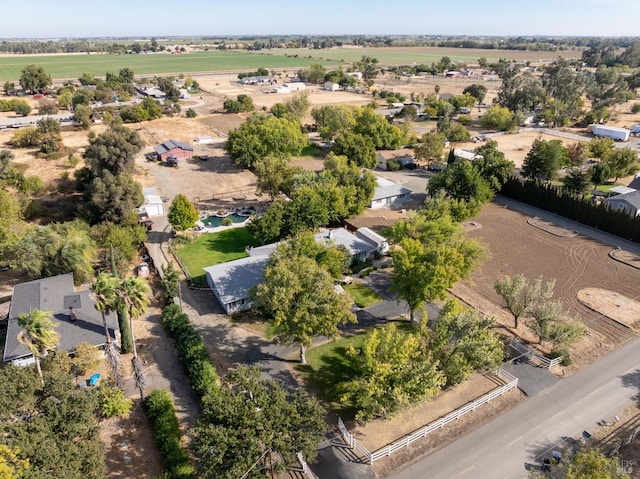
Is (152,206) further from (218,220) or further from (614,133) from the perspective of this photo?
(614,133)

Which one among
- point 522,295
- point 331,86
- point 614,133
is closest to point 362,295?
point 522,295

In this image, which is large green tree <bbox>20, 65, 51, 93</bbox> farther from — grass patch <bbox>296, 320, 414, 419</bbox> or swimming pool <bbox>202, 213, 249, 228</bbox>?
grass patch <bbox>296, 320, 414, 419</bbox>

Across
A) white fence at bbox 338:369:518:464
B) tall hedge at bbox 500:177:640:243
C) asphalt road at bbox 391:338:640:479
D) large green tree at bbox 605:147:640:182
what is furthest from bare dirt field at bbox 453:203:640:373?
large green tree at bbox 605:147:640:182

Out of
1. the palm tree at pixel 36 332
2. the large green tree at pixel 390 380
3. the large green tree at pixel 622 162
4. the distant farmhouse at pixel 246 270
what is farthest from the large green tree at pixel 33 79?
the large green tree at pixel 622 162

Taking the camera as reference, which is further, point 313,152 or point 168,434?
point 313,152

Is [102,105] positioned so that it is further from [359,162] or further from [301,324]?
[301,324]
